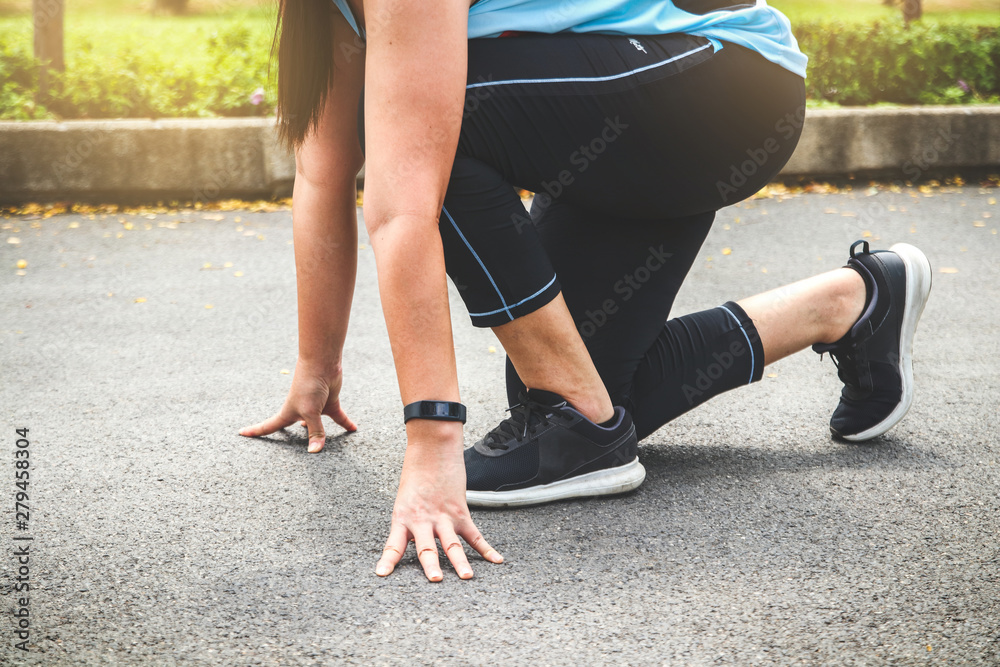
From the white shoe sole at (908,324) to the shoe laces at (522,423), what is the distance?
2.52 ft

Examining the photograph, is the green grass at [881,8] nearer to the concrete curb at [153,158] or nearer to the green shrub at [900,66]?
the green shrub at [900,66]

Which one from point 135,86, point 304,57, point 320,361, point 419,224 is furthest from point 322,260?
point 135,86

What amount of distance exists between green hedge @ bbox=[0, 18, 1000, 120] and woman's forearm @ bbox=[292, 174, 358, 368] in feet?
12.5

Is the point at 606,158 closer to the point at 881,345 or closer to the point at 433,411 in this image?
the point at 433,411

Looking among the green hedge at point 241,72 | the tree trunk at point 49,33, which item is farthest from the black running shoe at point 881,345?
the tree trunk at point 49,33

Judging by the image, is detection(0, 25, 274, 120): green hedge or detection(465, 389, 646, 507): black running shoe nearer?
detection(465, 389, 646, 507): black running shoe

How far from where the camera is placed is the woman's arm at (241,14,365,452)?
70.1 inches

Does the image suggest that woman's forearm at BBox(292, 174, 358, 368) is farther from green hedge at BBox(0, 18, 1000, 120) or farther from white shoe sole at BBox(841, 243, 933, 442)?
green hedge at BBox(0, 18, 1000, 120)

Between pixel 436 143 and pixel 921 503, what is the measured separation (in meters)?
1.12

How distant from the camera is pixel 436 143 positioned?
1.42 m

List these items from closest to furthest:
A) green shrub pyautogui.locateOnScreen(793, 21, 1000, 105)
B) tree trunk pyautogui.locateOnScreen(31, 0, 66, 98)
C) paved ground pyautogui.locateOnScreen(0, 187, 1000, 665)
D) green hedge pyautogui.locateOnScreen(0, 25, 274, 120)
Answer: paved ground pyautogui.locateOnScreen(0, 187, 1000, 665)
green hedge pyautogui.locateOnScreen(0, 25, 274, 120)
tree trunk pyautogui.locateOnScreen(31, 0, 66, 98)
green shrub pyautogui.locateOnScreen(793, 21, 1000, 105)

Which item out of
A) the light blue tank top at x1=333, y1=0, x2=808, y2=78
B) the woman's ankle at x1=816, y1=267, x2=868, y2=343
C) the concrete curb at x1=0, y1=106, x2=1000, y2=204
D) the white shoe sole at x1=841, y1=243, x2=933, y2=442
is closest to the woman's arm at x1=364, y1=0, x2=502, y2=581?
the light blue tank top at x1=333, y1=0, x2=808, y2=78

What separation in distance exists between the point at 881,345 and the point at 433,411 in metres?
1.03

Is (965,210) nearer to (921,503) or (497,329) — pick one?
(921,503)
